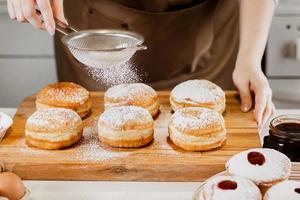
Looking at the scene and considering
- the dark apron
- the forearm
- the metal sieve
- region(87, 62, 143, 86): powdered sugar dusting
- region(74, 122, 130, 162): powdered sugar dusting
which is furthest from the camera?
the dark apron

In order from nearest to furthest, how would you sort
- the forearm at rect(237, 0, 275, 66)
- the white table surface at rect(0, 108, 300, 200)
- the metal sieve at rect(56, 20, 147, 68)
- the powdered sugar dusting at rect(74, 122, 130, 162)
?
→ 1. the white table surface at rect(0, 108, 300, 200)
2. the powdered sugar dusting at rect(74, 122, 130, 162)
3. the metal sieve at rect(56, 20, 147, 68)
4. the forearm at rect(237, 0, 275, 66)

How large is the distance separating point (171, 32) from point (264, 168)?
102 cm

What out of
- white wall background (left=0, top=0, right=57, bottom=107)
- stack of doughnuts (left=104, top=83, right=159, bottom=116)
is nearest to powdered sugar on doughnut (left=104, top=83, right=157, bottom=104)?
stack of doughnuts (left=104, top=83, right=159, bottom=116)

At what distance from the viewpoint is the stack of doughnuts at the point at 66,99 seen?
182 cm

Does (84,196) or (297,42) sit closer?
(84,196)

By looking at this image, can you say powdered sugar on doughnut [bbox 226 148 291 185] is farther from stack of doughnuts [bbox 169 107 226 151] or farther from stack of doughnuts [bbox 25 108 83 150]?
stack of doughnuts [bbox 25 108 83 150]

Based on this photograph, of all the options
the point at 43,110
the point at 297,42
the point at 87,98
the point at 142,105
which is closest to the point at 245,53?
the point at 142,105

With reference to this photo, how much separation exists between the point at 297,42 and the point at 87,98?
4.38 ft

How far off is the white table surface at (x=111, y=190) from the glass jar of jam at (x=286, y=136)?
227 millimetres

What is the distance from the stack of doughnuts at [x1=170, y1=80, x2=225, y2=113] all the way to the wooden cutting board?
134 mm

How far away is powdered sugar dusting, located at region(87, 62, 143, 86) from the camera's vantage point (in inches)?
85.1

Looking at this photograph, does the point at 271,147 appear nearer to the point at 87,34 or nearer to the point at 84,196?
the point at 84,196

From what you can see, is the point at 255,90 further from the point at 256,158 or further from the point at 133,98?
the point at 256,158

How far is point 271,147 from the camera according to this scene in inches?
63.1
